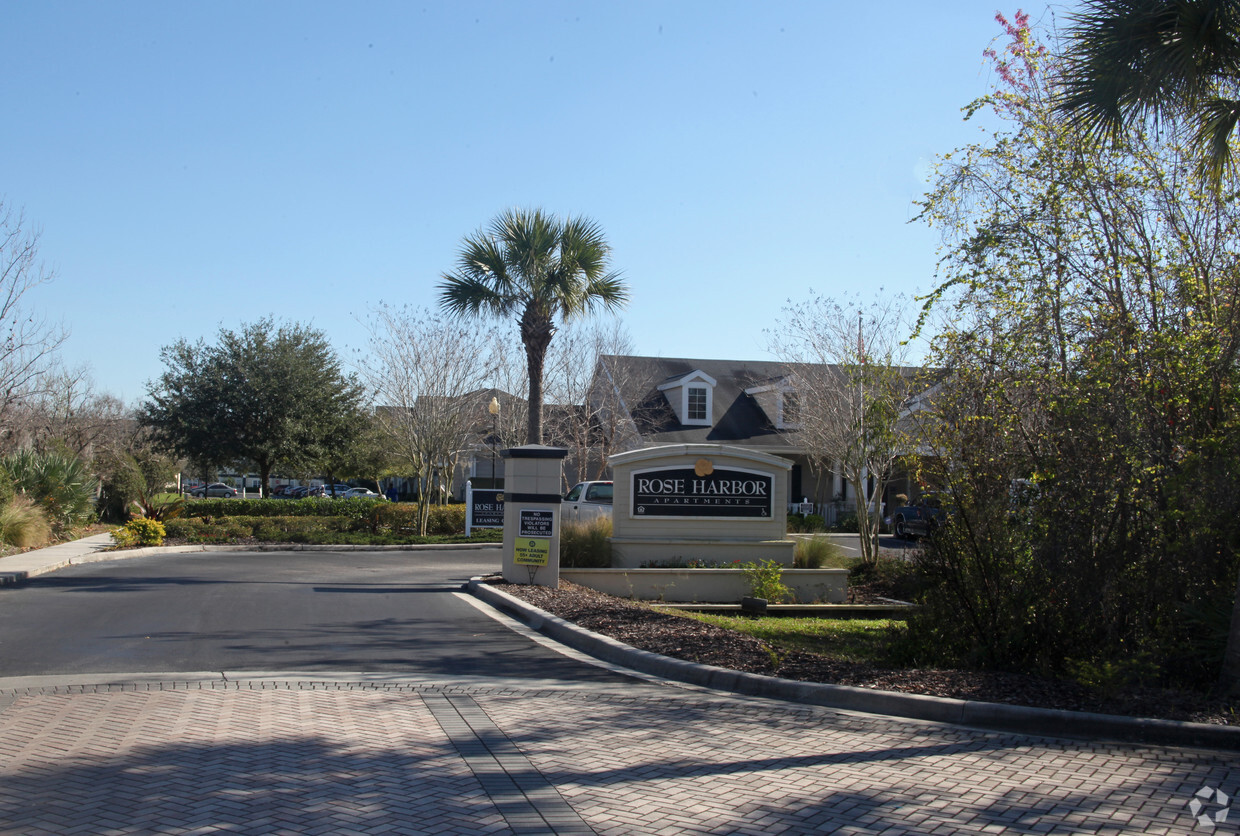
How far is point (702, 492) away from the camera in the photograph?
18.5 m

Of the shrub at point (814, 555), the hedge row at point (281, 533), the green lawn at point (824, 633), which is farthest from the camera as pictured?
the hedge row at point (281, 533)

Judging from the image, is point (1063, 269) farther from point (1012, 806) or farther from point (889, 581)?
point (889, 581)

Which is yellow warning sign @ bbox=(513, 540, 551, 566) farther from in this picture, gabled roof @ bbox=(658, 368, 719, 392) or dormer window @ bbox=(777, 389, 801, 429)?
gabled roof @ bbox=(658, 368, 719, 392)

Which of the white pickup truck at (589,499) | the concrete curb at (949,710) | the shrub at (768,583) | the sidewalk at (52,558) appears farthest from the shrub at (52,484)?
the concrete curb at (949,710)

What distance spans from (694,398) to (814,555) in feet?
57.3

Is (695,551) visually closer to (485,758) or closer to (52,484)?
(485,758)

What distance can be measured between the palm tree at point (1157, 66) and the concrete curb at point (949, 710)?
18.2 ft

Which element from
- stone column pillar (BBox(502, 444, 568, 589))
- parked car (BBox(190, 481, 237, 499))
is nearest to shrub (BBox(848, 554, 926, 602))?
stone column pillar (BBox(502, 444, 568, 589))

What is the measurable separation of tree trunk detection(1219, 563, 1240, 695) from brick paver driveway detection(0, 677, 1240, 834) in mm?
1383

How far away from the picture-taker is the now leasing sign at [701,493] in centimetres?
1830

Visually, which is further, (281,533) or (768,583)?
(281,533)

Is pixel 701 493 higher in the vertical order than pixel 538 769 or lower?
higher

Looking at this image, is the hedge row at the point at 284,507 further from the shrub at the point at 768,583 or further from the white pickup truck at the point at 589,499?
the shrub at the point at 768,583

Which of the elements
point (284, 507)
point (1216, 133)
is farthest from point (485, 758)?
point (284, 507)
